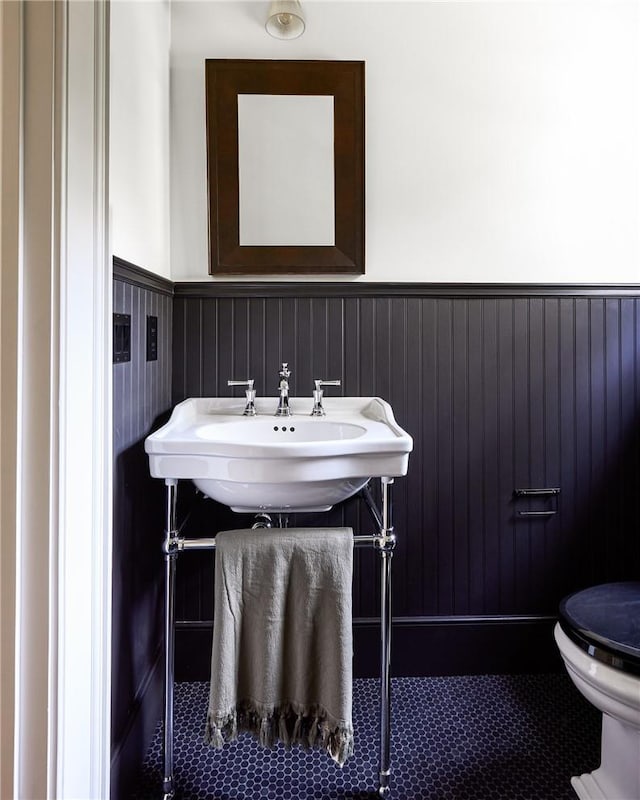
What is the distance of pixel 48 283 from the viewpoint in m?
0.86

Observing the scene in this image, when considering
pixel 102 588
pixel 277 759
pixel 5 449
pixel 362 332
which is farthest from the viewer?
pixel 362 332

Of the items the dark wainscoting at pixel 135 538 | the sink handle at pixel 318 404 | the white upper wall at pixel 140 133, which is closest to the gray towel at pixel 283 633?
the dark wainscoting at pixel 135 538

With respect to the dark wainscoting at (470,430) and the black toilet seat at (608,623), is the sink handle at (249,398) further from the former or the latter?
the black toilet seat at (608,623)

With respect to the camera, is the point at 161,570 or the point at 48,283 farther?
the point at 161,570

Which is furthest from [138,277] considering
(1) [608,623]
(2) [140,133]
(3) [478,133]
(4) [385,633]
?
(1) [608,623]

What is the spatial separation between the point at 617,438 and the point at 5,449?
1.70 metres

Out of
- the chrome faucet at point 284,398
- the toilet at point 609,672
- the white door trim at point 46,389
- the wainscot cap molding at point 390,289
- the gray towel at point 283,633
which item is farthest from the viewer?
the wainscot cap molding at point 390,289

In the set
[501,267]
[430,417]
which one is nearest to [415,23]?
[501,267]

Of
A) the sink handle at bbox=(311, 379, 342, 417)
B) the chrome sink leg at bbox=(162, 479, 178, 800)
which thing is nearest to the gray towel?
the chrome sink leg at bbox=(162, 479, 178, 800)

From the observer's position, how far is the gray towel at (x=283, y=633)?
117 centimetres

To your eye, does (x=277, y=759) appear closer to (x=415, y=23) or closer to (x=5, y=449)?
(x=5, y=449)

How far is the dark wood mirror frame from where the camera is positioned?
1.62 meters

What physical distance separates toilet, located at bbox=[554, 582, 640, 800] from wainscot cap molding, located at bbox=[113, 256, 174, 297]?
1.26m

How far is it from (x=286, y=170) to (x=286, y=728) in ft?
4.94
